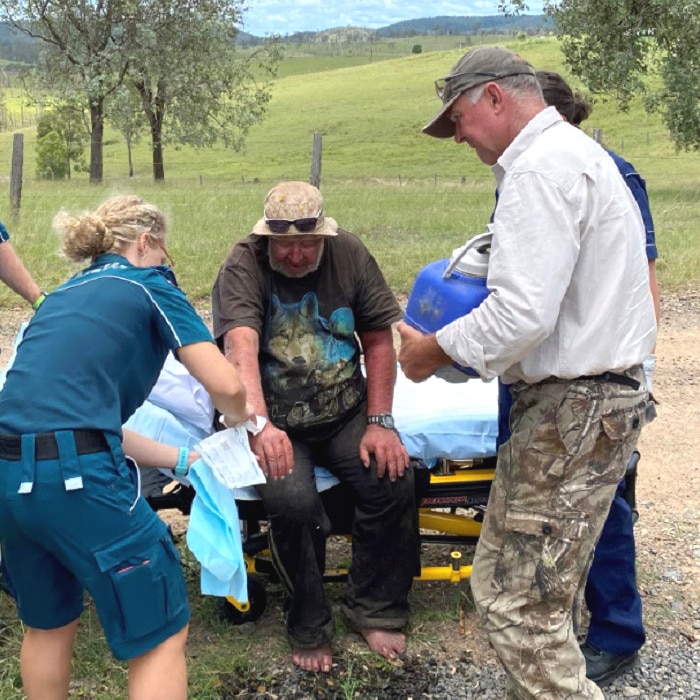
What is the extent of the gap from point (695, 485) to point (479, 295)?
9.39 ft

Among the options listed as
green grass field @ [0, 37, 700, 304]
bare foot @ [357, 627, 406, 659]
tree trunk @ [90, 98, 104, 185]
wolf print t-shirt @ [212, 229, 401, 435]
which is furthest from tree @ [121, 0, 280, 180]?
bare foot @ [357, 627, 406, 659]

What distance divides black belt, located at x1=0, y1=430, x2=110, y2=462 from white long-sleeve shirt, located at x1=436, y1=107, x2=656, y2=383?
0.94 metres

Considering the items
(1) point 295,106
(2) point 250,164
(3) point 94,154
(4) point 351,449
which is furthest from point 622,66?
(1) point 295,106

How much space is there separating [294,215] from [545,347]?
131 cm

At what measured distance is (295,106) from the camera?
2512 inches

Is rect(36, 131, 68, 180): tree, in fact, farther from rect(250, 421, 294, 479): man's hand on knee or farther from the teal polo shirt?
the teal polo shirt

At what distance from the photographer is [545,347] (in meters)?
2.36

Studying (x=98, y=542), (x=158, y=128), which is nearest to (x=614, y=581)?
(x=98, y=542)

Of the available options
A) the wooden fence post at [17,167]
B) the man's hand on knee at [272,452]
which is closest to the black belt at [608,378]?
the man's hand on knee at [272,452]

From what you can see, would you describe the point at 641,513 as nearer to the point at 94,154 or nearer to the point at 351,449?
the point at 351,449

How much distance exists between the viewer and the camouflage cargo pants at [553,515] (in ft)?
7.93

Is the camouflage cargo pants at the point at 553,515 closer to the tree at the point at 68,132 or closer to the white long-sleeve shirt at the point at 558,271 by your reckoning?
the white long-sleeve shirt at the point at 558,271

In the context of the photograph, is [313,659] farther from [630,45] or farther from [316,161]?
[630,45]

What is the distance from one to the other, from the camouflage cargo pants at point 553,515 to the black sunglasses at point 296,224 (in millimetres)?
1153
